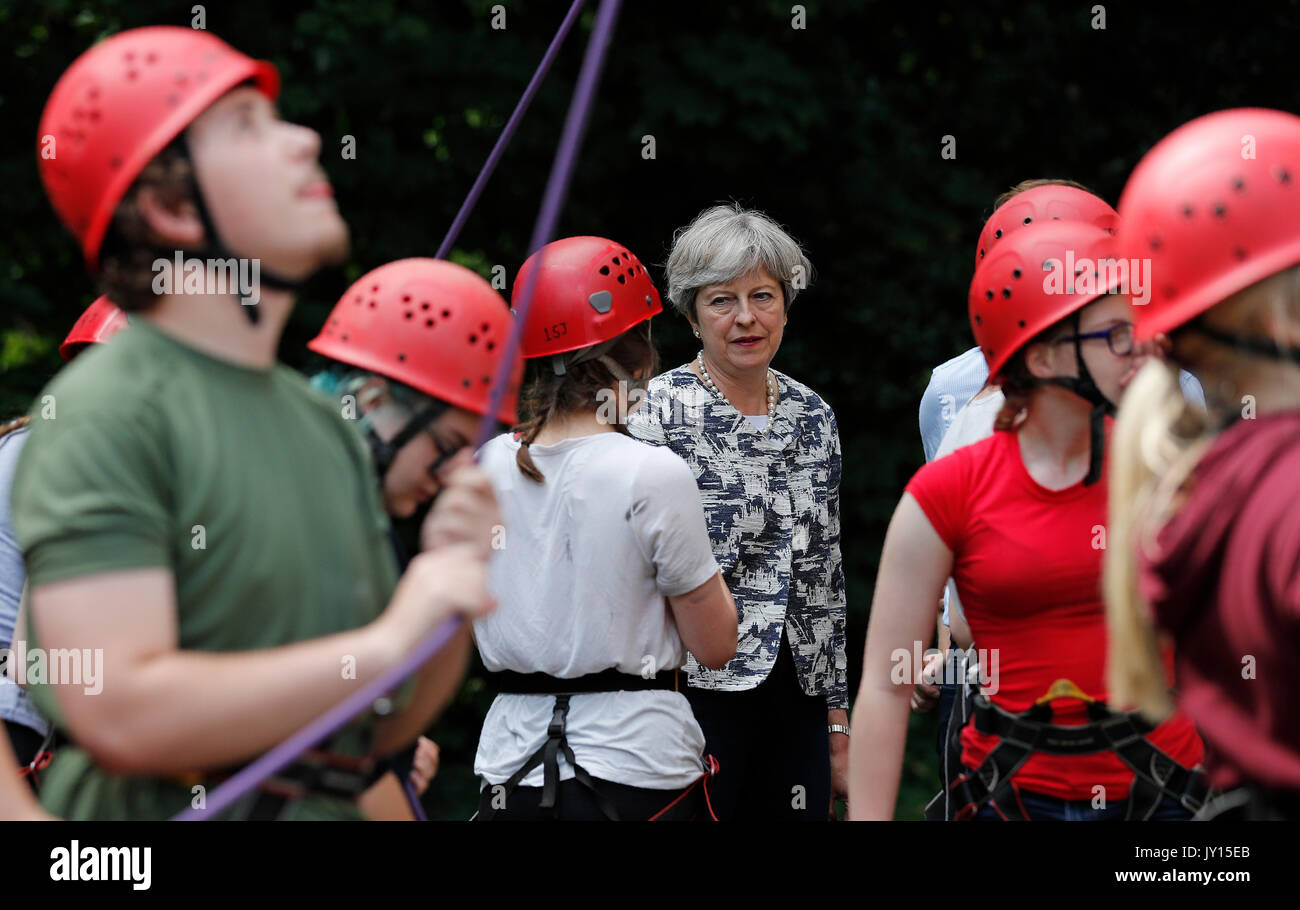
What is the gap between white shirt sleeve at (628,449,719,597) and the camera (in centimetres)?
337

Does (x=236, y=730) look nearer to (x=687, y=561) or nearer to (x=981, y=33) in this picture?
(x=687, y=561)

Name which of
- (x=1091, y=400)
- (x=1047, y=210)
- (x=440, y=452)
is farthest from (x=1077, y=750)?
(x=1047, y=210)

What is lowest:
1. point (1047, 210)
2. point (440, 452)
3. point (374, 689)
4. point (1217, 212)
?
point (374, 689)

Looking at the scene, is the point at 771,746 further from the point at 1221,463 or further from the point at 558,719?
the point at 1221,463

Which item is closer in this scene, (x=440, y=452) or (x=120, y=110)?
(x=120, y=110)

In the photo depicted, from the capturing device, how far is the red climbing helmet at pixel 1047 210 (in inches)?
A: 158

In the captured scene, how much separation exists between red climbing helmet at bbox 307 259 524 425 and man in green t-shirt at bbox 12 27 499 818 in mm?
451

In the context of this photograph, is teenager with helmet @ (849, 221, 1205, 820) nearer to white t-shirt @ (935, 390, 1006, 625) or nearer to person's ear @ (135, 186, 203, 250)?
white t-shirt @ (935, 390, 1006, 625)

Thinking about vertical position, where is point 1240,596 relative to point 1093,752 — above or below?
above

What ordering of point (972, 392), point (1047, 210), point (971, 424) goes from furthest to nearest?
point (972, 392) → point (1047, 210) → point (971, 424)

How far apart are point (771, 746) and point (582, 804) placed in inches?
48.3

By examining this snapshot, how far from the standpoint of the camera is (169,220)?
188cm

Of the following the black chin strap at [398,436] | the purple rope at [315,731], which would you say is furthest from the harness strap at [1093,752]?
the purple rope at [315,731]
